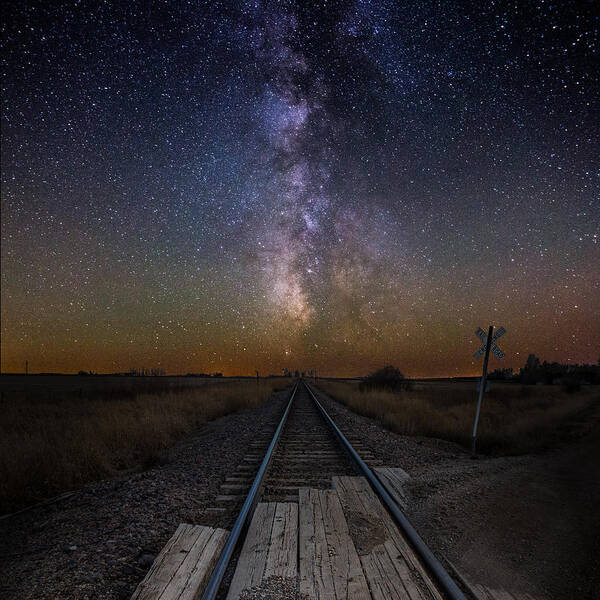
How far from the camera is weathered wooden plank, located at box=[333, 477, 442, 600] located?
258 centimetres

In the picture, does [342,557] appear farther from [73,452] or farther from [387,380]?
[387,380]

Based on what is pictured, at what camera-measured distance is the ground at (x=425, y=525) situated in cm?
302

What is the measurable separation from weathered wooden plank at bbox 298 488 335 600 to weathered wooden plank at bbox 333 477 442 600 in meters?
→ 0.31

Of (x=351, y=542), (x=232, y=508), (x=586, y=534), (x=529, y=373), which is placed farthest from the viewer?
(x=529, y=373)

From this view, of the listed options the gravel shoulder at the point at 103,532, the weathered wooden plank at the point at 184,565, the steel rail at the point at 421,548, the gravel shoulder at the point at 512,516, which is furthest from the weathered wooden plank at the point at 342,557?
the gravel shoulder at the point at 103,532

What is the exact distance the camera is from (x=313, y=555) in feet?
9.93

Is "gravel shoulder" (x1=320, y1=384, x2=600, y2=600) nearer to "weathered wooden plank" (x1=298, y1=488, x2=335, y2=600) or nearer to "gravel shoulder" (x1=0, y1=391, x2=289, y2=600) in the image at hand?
"weathered wooden plank" (x1=298, y1=488, x2=335, y2=600)

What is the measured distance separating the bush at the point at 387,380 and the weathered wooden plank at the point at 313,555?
27.7m

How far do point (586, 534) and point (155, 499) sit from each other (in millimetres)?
5182

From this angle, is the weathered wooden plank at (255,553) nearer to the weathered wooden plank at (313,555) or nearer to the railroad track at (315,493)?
the railroad track at (315,493)

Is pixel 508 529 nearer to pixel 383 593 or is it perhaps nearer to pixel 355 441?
pixel 383 593

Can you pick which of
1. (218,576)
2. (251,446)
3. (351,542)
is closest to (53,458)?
(251,446)

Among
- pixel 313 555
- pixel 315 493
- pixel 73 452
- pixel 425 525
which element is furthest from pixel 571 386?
pixel 73 452

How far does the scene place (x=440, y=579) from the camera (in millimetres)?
2703
